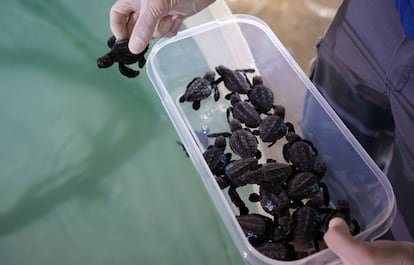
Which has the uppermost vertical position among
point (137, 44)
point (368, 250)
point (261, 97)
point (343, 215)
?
point (137, 44)

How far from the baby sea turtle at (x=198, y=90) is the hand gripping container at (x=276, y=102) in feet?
0.11

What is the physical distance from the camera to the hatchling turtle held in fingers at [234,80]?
115 centimetres

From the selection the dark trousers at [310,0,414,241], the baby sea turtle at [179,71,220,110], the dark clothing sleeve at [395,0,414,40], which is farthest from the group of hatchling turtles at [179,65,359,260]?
the dark clothing sleeve at [395,0,414,40]

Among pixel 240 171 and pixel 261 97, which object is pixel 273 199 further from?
pixel 261 97

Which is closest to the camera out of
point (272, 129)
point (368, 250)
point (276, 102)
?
point (368, 250)

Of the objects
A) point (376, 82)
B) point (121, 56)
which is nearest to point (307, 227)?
point (376, 82)

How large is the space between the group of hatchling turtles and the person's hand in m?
0.25

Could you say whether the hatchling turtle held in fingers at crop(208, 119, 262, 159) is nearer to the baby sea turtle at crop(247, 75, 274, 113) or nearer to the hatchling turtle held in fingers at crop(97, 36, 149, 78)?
the baby sea turtle at crop(247, 75, 274, 113)

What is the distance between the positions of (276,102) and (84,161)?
538mm

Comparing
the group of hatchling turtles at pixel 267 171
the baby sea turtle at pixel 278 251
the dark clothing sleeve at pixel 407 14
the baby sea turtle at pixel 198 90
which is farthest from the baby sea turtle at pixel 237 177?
the dark clothing sleeve at pixel 407 14

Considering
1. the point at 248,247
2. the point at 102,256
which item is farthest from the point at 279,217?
the point at 102,256

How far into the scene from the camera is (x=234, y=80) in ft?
3.79

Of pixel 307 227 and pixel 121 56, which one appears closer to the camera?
pixel 307 227

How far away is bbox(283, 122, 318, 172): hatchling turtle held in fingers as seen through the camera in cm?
101
